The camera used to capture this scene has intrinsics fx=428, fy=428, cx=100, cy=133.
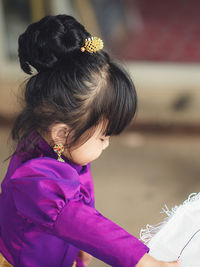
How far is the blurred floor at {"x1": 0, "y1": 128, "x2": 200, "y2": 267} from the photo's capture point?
Answer: 1997mm

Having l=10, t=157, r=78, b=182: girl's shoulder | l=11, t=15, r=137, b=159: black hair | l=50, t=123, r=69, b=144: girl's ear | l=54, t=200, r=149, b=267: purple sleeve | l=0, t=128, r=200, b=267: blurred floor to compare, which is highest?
l=11, t=15, r=137, b=159: black hair

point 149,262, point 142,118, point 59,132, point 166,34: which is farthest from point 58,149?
point 166,34

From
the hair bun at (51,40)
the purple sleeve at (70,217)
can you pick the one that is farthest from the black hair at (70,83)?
the purple sleeve at (70,217)

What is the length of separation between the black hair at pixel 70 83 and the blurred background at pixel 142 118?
2.92 feet

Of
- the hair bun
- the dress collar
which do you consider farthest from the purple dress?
the hair bun

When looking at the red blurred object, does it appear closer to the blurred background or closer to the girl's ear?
the blurred background

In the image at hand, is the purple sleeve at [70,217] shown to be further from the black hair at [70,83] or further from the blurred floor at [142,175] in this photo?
the blurred floor at [142,175]

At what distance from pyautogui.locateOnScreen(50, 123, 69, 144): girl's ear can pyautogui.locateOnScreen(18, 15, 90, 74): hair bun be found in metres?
0.13

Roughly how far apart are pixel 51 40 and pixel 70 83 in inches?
3.9

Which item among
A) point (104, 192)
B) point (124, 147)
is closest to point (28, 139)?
Result: point (104, 192)

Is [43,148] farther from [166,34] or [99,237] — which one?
[166,34]

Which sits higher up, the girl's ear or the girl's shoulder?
the girl's ear

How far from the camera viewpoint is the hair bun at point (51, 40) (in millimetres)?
920

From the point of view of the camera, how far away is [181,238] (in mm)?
956
